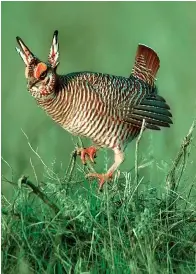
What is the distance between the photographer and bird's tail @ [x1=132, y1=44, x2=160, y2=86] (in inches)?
240

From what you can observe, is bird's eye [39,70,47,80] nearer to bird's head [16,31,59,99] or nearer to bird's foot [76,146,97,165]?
bird's head [16,31,59,99]

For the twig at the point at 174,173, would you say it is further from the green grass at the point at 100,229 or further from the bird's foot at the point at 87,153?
the bird's foot at the point at 87,153

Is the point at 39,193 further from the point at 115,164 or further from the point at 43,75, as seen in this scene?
the point at 115,164

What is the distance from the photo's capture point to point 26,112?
7.23 m

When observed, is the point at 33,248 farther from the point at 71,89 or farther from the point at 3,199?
the point at 71,89

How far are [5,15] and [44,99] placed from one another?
3264 millimetres

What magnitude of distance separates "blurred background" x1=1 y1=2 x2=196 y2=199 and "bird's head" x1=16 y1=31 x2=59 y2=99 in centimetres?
31

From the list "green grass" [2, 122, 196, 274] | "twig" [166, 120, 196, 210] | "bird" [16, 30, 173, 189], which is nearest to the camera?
"green grass" [2, 122, 196, 274]

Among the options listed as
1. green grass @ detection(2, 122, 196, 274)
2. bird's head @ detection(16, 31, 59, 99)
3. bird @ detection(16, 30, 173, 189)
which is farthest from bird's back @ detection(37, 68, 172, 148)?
green grass @ detection(2, 122, 196, 274)

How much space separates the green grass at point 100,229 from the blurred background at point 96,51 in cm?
119

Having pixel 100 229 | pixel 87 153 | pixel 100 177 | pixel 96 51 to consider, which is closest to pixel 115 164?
pixel 87 153

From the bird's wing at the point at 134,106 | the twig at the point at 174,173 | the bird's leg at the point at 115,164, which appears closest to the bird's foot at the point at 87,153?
the bird's leg at the point at 115,164

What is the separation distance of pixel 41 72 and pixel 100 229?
115 centimetres

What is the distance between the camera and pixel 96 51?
27.3 ft
